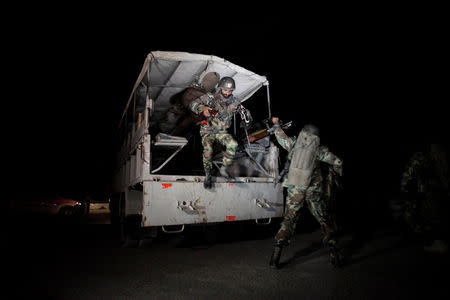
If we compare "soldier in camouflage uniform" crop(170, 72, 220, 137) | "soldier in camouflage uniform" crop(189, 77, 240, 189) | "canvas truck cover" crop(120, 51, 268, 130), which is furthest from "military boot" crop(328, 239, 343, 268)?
"soldier in camouflage uniform" crop(170, 72, 220, 137)

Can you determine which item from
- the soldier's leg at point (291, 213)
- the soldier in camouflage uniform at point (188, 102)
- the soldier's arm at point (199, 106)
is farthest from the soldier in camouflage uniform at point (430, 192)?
the soldier in camouflage uniform at point (188, 102)

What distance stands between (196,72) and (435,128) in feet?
14.8

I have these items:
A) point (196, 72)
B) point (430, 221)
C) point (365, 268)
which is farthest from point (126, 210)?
point (430, 221)

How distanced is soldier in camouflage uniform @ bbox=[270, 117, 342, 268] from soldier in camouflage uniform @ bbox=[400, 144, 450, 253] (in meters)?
1.77

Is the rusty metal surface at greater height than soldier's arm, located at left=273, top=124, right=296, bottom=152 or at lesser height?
lesser

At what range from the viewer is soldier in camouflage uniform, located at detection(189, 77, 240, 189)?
5.19 meters

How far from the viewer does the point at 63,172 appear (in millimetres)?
26281

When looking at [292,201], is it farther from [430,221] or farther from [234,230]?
[234,230]

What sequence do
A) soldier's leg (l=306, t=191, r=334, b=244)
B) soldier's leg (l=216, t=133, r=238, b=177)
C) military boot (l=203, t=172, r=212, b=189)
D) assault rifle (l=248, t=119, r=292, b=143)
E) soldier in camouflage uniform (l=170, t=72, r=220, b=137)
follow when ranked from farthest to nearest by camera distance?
soldier in camouflage uniform (l=170, t=72, r=220, b=137) < assault rifle (l=248, t=119, r=292, b=143) < soldier's leg (l=216, t=133, r=238, b=177) < military boot (l=203, t=172, r=212, b=189) < soldier's leg (l=306, t=191, r=334, b=244)

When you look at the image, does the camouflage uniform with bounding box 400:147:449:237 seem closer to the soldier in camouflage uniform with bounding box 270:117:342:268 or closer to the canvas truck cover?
the soldier in camouflage uniform with bounding box 270:117:342:268

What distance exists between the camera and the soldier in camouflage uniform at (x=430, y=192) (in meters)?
4.70

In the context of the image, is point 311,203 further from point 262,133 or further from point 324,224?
point 262,133

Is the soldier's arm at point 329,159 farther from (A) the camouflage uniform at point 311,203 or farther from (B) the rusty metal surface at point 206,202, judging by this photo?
(B) the rusty metal surface at point 206,202

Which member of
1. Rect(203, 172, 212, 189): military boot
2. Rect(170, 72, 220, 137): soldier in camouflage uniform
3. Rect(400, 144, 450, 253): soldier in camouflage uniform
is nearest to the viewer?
Rect(400, 144, 450, 253): soldier in camouflage uniform
